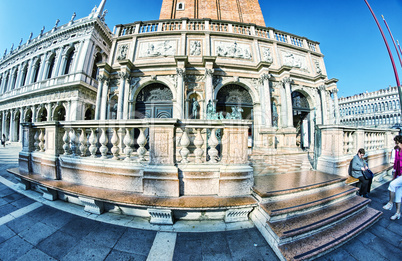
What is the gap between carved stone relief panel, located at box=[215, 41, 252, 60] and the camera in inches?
408

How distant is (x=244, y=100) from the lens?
34.1 feet

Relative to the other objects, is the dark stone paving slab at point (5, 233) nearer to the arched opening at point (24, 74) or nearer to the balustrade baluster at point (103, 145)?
the balustrade baluster at point (103, 145)

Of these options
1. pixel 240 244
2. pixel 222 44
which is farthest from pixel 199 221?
pixel 222 44

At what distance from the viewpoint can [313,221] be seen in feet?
6.36

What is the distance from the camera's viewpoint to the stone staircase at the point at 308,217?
1678 mm

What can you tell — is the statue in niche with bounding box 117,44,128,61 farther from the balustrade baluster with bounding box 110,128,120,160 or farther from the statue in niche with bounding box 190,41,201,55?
the balustrade baluster with bounding box 110,128,120,160

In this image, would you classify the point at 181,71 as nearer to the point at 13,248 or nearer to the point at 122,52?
the point at 122,52

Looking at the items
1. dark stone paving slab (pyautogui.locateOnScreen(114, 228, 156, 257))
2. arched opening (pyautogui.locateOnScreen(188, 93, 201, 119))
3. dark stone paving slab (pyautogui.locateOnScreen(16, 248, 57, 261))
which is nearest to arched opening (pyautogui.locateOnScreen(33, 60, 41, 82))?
arched opening (pyautogui.locateOnScreen(188, 93, 201, 119))

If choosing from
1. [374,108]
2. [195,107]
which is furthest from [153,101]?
[374,108]

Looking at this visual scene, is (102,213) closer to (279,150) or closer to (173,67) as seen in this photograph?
(279,150)

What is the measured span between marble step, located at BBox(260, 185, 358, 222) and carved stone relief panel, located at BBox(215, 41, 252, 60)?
34.5ft

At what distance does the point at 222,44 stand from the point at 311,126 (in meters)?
10.7

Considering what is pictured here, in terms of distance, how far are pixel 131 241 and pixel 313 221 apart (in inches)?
105

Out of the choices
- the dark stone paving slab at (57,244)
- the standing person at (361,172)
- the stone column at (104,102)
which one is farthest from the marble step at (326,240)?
the stone column at (104,102)
